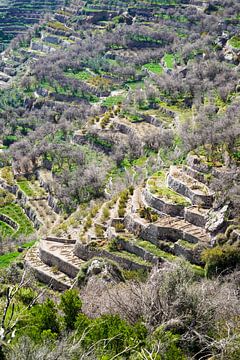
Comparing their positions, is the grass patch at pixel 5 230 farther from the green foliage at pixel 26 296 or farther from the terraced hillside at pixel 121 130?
the green foliage at pixel 26 296

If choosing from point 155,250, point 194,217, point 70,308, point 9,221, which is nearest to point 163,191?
point 194,217

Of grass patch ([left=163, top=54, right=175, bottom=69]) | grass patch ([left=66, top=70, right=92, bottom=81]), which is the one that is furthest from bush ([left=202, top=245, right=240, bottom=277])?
grass patch ([left=66, top=70, right=92, bottom=81])

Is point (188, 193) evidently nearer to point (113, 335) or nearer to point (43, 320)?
point (43, 320)

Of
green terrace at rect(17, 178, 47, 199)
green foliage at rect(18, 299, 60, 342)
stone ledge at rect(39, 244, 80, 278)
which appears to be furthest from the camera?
green terrace at rect(17, 178, 47, 199)

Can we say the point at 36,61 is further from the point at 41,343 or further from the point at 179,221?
the point at 41,343

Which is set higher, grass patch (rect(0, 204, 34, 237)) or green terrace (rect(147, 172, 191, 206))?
green terrace (rect(147, 172, 191, 206))

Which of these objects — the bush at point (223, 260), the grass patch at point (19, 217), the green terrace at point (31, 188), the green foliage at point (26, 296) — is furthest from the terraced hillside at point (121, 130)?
the green foliage at point (26, 296)

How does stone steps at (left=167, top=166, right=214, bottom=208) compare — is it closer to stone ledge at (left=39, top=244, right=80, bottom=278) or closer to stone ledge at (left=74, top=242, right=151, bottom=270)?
stone ledge at (left=74, top=242, right=151, bottom=270)
